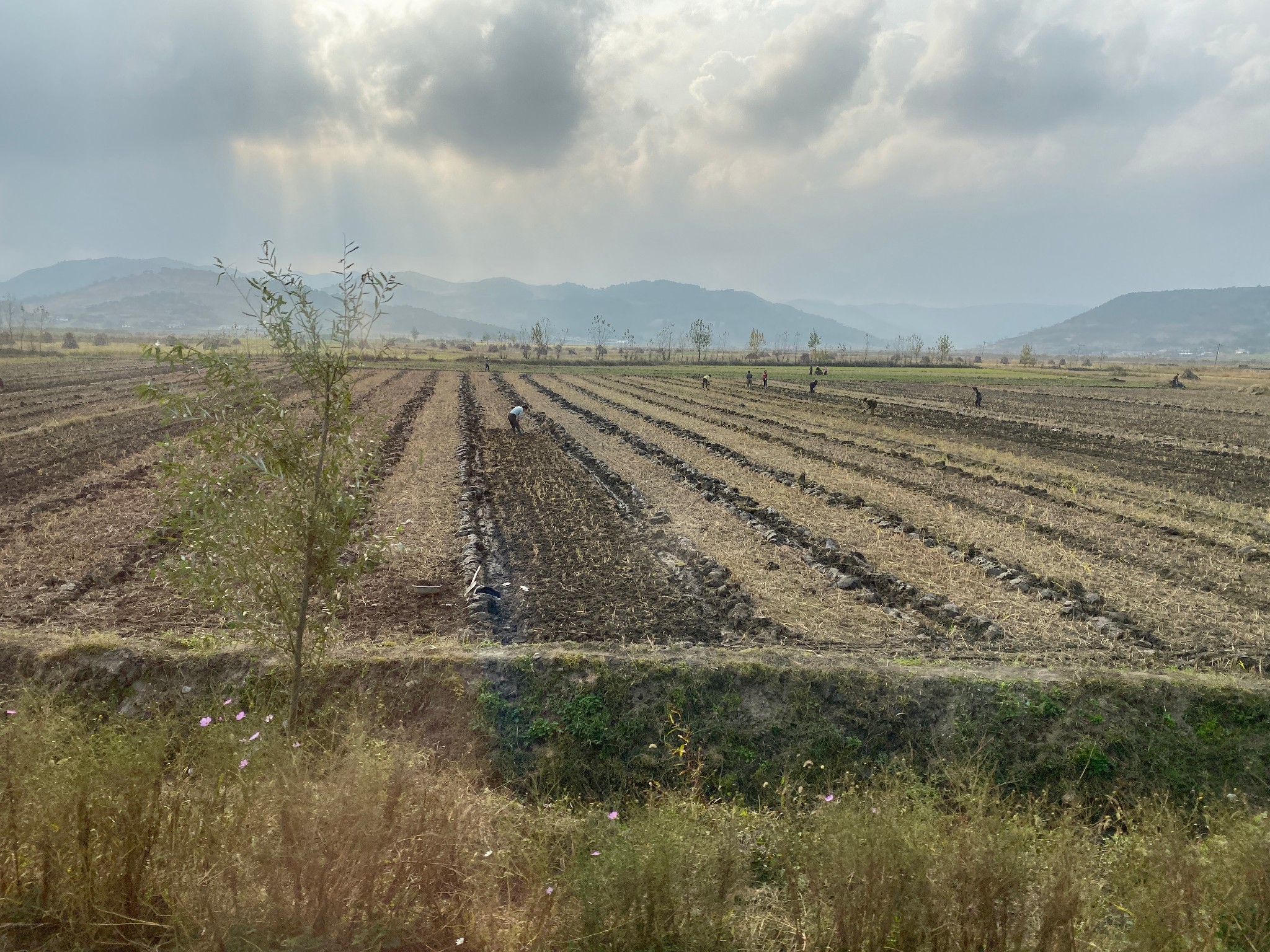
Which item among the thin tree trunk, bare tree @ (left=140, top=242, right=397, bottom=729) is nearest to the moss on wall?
the thin tree trunk

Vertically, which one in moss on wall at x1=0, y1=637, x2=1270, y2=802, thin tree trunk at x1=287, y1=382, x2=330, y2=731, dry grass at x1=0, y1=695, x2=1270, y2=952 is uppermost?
thin tree trunk at x1=287, y1=382, x2=330, y2=731

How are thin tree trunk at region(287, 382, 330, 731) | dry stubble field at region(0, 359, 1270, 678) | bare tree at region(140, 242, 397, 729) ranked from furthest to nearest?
1. dry stubble field at region(0, 359, 1270, 678)
2. thin tree trunk at region(287, 382, 330, 731)
3. bare tree at region(140, 242, 397, 729)

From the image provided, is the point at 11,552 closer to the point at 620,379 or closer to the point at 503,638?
the point at 503,638

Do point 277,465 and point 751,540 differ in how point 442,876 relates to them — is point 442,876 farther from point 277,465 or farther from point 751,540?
point 751,540

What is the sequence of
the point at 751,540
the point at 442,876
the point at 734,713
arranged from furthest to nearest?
1. the point at 751,540
2. the point at 734,713
3. the point at 442,876

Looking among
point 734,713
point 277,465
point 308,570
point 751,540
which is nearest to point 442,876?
point 308,570

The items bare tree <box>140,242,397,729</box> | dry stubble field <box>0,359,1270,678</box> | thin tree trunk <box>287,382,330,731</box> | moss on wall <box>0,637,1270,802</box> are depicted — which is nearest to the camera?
bare tree <box>140,242,397,729</box>

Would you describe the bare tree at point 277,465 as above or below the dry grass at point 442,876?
above

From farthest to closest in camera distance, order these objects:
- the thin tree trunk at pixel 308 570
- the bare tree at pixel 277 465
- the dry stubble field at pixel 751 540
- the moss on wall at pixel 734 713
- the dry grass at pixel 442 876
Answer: the dry stubble field at pixel 751 540
the moss on wall at pixel 734 713
the thin tree trunk at pixel 308 570
the bare tree at pixel 277 465
the dry grass at pixel 442 876

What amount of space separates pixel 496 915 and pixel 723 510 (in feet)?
43.9

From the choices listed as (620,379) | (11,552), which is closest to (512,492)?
(11,552)

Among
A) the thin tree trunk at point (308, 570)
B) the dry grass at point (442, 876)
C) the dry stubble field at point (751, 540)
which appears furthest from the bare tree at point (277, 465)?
the dry grass at point (442, 876)

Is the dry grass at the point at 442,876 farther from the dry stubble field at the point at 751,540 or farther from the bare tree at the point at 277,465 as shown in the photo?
the dry stubble field at the point at 751,540

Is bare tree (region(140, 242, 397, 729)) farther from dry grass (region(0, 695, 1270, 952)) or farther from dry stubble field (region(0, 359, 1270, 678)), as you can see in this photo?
dry grass (region(0, 695, 1270, 952))
